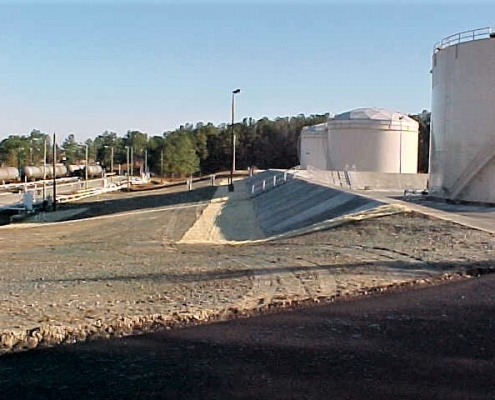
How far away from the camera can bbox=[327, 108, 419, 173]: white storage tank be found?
190 feet

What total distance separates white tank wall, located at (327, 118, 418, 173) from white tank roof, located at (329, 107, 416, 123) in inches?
16.0

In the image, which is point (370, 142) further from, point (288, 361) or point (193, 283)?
point (288, 361)

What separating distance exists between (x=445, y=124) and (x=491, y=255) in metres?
19.3

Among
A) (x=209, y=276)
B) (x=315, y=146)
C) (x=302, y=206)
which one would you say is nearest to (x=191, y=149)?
(x=315, y=146)

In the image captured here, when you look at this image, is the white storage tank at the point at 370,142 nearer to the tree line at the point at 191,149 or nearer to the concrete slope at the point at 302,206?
the concrete slope at the point at 302,206

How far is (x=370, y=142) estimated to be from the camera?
5825 cm

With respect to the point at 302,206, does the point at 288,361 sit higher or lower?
higher

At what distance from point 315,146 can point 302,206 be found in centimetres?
4527

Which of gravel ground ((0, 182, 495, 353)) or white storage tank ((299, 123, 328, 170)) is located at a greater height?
white storage tank ((299, 123, 328, 170))

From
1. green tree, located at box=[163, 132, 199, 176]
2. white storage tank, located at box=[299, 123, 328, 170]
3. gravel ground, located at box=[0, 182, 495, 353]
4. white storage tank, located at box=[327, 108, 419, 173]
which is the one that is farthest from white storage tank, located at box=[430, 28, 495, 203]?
green tree, located at box=[163, 132, 199, 176]

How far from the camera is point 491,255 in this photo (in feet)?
40.8

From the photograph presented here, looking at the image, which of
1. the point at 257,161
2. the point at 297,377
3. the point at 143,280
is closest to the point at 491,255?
the point at 143,280

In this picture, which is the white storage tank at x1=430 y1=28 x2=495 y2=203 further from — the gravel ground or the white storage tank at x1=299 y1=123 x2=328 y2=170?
the white storage tank at x1=299 y1=123 x2=328 y2=170

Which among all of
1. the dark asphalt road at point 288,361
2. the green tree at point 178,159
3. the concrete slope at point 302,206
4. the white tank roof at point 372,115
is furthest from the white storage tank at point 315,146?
the dark asphalt road at point 288,361
